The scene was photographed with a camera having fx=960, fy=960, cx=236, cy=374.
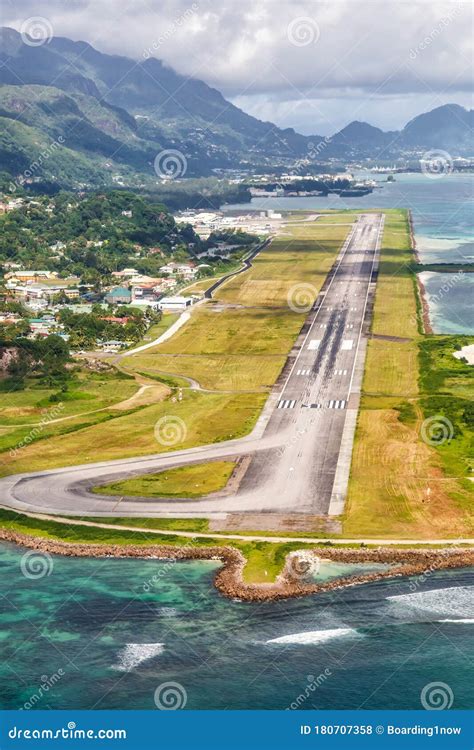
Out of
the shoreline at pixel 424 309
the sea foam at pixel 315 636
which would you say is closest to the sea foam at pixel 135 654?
the sea foam at pixel 315 636

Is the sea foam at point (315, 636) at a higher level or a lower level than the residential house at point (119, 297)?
lower

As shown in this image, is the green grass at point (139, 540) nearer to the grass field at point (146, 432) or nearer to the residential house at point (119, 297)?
the grass field at point (146, 432)

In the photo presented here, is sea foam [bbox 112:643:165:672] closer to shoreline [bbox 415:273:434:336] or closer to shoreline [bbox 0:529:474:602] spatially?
shoreline [bbox 0:529:474:602]

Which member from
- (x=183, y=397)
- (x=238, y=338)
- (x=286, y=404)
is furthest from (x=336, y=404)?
(x=238, y=338)

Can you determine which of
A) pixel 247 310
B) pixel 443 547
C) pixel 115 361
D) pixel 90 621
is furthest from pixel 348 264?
pixel 90 621

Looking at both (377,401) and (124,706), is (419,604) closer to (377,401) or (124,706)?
(124,706)

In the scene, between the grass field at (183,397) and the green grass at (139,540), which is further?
the grass field at (183,397)
